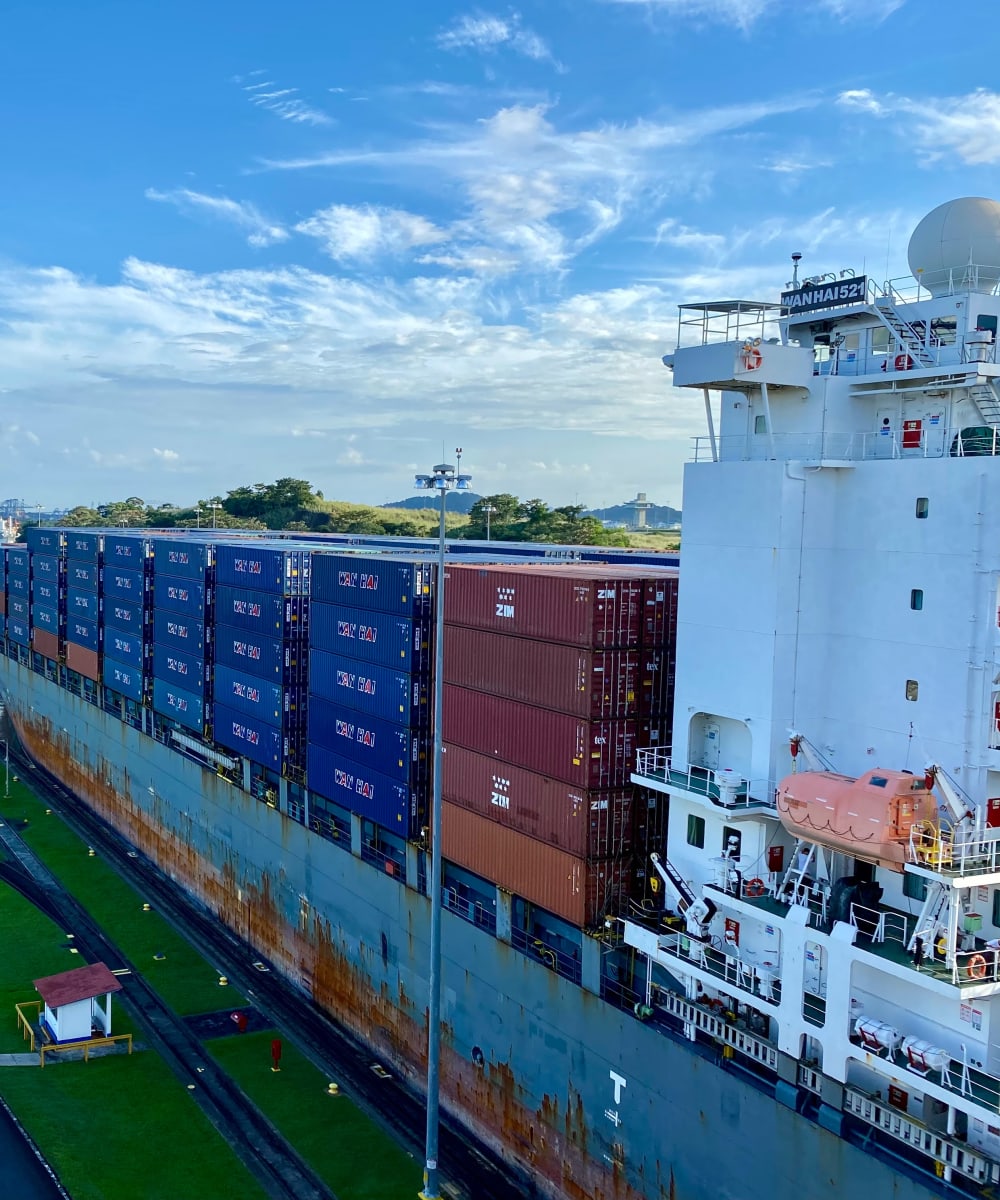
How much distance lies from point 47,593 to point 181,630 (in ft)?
92.3

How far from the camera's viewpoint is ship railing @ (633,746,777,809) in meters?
23.0

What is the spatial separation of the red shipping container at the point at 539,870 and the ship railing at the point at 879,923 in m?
6.40

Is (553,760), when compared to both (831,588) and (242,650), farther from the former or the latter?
(242,650)

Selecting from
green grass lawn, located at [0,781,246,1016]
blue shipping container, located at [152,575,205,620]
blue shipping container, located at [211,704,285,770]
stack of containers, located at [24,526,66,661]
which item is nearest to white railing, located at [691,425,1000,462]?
blue shipping container, located at [211,704,285,770]

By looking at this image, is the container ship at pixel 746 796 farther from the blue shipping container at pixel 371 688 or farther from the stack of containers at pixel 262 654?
the stack of containers at pixel 262 654

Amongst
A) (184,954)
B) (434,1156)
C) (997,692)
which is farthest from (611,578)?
(184,954)

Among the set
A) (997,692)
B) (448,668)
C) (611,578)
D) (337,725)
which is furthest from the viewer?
(337,725)

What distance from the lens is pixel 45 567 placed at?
75375 millimetres

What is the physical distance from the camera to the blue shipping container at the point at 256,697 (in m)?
41.6

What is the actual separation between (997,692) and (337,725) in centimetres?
2308

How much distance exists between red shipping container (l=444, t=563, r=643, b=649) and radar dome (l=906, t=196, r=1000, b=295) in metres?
9.72

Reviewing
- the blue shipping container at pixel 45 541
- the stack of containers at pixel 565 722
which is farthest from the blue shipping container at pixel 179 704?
the stack of containers at pixel 565 722

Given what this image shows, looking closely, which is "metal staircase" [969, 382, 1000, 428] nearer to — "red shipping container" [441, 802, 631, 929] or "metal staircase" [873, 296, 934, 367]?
"metal staircase" [873, 296, 934, 367]

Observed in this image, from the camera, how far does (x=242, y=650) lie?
45.2 m
